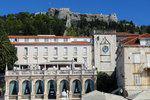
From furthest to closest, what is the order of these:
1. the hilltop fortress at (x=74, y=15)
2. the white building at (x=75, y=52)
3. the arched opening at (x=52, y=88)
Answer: the hilltop fortress at (x=74, y=15)
the white building at (x=75, y=52)
the arched opening at (x=52, y=88)

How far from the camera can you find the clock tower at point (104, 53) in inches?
2413

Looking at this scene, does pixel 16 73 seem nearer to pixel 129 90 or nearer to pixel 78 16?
pixel 129 90

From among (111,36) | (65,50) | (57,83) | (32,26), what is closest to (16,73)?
(57,83)

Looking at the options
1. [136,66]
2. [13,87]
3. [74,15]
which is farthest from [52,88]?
[74,15]

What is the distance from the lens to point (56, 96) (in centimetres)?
3975

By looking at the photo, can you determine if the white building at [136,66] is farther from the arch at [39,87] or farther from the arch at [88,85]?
the arch at [39,87]

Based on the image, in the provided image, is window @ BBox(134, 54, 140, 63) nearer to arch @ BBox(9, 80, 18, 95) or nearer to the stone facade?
the stone facade

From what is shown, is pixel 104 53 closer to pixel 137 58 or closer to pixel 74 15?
pixel 137 58

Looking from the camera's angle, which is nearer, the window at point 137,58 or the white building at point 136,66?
the white building at point 136,66

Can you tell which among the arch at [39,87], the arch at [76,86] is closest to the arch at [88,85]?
the arch at [76,86]

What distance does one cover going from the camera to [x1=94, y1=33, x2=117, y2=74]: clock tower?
61.3 meters

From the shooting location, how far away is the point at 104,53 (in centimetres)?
6162

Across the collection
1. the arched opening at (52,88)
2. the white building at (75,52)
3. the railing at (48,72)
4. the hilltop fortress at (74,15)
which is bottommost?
the arched opening at (52,88)

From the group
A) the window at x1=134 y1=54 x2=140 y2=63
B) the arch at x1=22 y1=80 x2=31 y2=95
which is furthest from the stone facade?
the window at x1=134 y1=54 x2=140 y2=63
